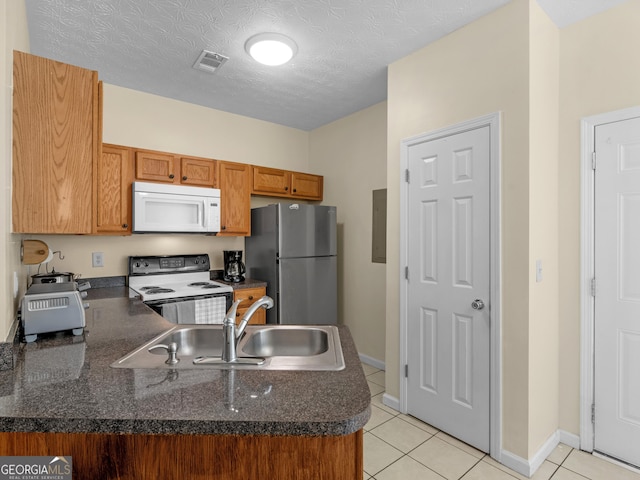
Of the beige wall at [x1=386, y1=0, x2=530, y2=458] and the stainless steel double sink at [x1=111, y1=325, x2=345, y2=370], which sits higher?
the beige wall at [x1=386, y1=0, x2=530, y2=458]

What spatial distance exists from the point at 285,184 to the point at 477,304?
2.43m

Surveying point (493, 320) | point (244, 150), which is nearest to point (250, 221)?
point (244, 150)

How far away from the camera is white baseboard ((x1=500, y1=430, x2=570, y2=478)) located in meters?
1.91

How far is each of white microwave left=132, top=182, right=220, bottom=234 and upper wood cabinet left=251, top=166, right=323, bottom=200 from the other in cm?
51

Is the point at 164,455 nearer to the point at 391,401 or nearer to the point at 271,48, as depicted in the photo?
the point at 391,401

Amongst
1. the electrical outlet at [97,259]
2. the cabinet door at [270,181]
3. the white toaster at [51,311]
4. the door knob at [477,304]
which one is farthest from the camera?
the cabinet door at [270,181]

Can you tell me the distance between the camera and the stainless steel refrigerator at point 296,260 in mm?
3328

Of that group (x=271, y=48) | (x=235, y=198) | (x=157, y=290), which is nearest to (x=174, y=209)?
(x=235, y=198)

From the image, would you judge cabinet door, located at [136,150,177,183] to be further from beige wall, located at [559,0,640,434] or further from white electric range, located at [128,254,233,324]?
beige wall, located at [559,0,640,434]

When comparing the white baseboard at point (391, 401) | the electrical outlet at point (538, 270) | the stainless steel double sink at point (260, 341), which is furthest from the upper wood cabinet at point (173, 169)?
the electrical outlet at point (538, 270)

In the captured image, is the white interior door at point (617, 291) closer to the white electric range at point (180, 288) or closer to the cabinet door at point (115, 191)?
the white electric range at point (180, 288)

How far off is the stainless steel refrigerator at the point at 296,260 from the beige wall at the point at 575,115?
2.03m

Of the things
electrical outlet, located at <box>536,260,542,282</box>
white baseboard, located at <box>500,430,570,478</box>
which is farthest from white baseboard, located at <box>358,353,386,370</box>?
electrical outlet, located at <box>536,260,542,282</box>

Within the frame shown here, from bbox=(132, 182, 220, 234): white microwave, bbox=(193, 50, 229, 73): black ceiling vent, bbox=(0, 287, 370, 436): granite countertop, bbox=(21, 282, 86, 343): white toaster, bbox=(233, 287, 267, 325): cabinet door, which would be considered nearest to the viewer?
bbox=(0, 287, 370, 436): granite countertop
